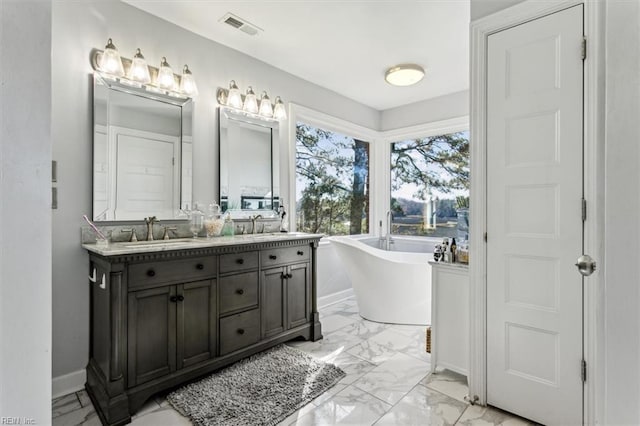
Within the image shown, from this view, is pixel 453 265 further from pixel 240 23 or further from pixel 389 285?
pixel 240 23

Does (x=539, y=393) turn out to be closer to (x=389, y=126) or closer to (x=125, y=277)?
(x=125, y=277)

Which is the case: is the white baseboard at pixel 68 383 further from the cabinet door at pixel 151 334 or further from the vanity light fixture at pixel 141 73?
the vanity light fixture at pixel 141 73

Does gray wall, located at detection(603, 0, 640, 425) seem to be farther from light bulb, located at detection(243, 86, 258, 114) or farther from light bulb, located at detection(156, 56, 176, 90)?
light bulb, located at detection(243, 86, 258, 114)

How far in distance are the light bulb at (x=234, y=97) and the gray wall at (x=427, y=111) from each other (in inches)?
101

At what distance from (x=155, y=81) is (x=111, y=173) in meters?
0.79

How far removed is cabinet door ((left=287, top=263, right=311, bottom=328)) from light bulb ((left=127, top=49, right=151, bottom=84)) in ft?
6.09

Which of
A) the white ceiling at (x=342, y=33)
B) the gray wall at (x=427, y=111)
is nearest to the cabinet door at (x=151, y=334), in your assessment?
the white ceiling at (x=342, y=33)

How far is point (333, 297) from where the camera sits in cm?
406

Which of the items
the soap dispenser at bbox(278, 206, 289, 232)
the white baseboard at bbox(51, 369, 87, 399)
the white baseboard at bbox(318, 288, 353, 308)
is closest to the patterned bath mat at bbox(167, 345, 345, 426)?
the white baseboard at bbox(51, 369, 87, 399)

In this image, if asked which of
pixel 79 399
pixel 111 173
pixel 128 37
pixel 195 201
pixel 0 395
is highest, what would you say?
pixel 128 37

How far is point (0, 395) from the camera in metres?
0.49

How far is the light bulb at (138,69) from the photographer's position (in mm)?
2330

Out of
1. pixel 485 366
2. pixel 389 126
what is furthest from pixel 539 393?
pixel 389 126

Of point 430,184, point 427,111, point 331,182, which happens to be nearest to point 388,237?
point 430,184
